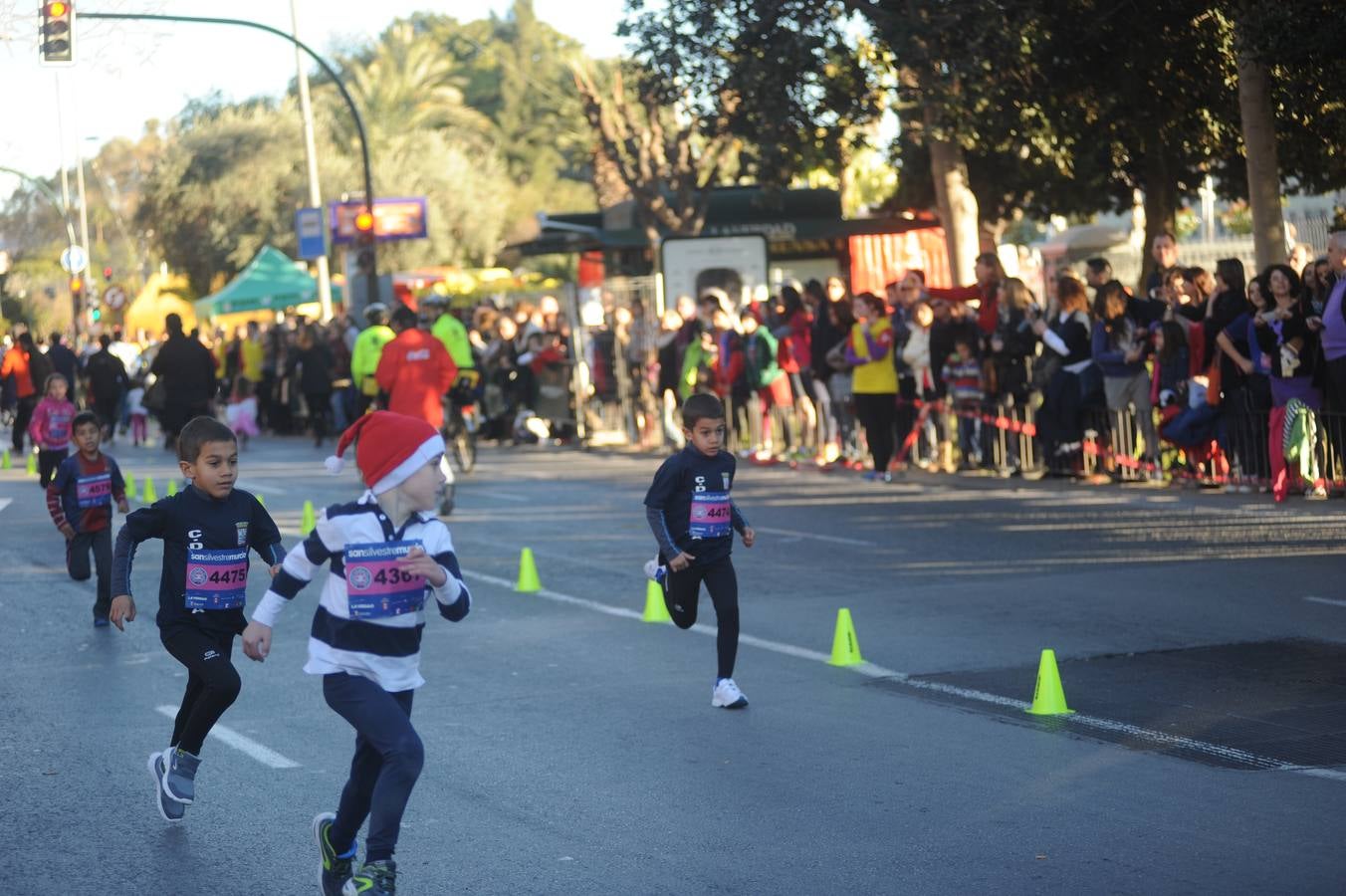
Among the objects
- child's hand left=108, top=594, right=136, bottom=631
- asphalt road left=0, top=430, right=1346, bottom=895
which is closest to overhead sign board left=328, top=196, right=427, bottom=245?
asphalt road left=0, top=430, right=1346, bottom=895

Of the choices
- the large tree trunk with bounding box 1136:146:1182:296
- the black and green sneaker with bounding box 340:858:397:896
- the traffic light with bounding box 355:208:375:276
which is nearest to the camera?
the black and green sneaker with bounding box 340:858:397:896

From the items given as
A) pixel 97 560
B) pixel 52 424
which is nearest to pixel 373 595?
pixel 97 560

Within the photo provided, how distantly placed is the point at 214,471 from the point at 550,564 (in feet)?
22.9

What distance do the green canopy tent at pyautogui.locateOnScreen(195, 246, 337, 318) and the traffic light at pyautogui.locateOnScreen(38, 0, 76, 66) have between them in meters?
19.8

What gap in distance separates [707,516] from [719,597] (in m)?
0.37

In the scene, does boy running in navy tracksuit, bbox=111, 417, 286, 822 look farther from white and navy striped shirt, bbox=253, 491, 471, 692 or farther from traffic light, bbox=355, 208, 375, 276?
traffic light, bbox=355, 208, 375, 276

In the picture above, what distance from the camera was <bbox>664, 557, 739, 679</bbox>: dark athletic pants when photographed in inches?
350

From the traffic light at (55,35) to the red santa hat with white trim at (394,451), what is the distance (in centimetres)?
2026

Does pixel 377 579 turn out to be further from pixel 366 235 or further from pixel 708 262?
pixel 366 235

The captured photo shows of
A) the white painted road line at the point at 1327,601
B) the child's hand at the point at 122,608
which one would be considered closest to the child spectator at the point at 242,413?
the white painted road line at the point at 1327,601

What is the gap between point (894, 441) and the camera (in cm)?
2056

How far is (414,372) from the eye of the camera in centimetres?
1666

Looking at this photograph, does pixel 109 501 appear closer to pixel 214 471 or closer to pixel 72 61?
pixel 214 471

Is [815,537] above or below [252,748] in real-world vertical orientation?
above
